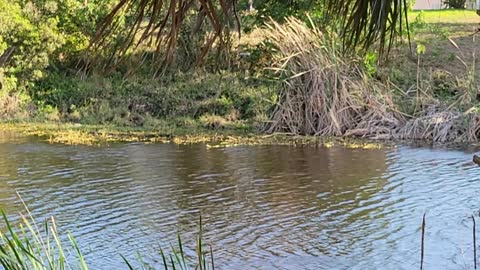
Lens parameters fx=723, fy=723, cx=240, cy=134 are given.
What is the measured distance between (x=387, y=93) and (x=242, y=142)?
9.98ft

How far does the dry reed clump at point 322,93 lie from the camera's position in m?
12.6

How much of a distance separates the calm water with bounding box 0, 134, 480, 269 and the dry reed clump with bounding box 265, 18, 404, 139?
4.38 ft

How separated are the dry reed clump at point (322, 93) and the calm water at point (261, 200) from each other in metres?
1.34

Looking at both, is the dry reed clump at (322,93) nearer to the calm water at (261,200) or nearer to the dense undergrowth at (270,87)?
the dense undergrowth at (270,87)

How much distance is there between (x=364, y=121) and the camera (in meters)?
12.7

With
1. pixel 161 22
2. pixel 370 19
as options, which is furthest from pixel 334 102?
pixel 161 22

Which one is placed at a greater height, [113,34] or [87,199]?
[113,34]

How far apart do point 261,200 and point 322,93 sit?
194 inches

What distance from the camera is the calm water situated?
6.21 metres

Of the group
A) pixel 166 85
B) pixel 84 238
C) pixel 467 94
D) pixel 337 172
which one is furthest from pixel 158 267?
pixel 166 85

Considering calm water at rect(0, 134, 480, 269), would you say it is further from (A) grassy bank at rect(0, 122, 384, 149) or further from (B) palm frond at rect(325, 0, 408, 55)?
(B) palm frond at rect(325, 0, 408, 55)

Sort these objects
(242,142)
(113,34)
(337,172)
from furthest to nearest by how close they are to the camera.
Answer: (242,142), (337,172), (113,34)

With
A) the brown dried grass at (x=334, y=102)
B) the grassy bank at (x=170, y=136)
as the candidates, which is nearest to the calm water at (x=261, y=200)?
the grassy bank at (x=170, y=136)

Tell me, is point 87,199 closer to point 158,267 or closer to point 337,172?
point 158,267
